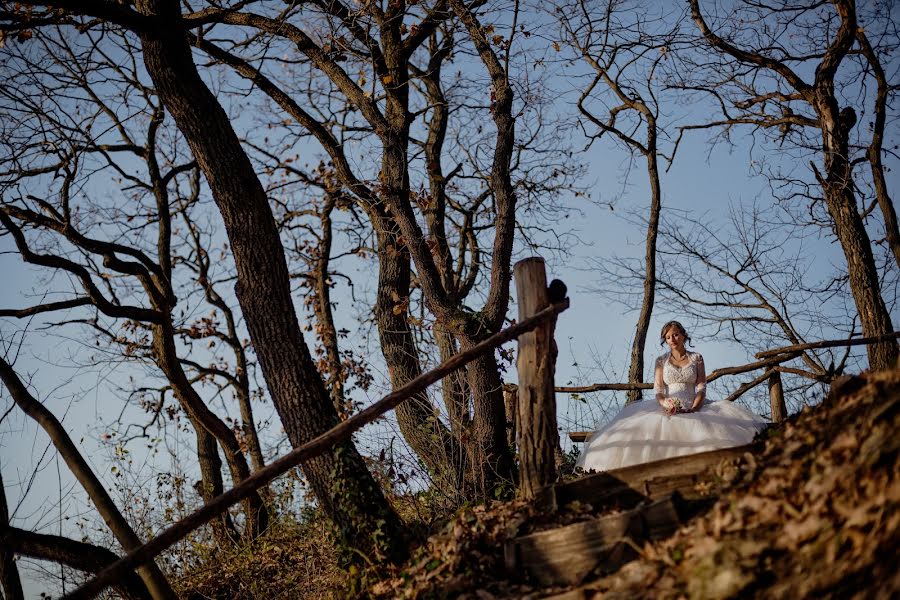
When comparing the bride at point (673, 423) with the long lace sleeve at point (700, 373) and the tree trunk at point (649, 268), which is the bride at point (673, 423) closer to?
the long lace sleeve at point (700, 373)

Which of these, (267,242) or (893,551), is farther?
(267,242)

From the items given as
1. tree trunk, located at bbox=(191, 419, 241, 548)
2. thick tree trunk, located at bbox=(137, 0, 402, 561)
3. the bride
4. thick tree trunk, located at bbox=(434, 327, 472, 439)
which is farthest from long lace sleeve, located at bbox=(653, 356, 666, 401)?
tree trunk, located at bbox=(191, 419, 241, 548)

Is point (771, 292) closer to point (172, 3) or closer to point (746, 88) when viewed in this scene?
point (746, 88)

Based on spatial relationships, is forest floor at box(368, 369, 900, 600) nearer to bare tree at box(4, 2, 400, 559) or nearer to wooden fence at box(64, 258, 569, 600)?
wooden fence at box(64, 258, 569, 600)

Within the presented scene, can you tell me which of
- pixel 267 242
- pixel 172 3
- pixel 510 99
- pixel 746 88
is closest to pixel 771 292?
pixel 746 88

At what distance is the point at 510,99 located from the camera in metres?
9.03

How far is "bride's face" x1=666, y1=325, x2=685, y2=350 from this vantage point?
8086 millimetres

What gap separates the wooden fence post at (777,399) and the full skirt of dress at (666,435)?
1504 millimetres

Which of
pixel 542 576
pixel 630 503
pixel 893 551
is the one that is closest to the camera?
pixel 893 551

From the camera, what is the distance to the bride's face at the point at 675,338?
26.5 ft

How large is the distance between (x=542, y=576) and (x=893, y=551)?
208cm

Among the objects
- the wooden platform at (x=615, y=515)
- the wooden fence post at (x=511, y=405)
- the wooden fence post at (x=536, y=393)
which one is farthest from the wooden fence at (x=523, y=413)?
the wooden fence post at (x=511, y=405)

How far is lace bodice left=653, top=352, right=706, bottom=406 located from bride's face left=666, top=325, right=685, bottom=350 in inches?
5.5

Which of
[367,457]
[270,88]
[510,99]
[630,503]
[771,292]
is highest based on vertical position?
[270,88]
